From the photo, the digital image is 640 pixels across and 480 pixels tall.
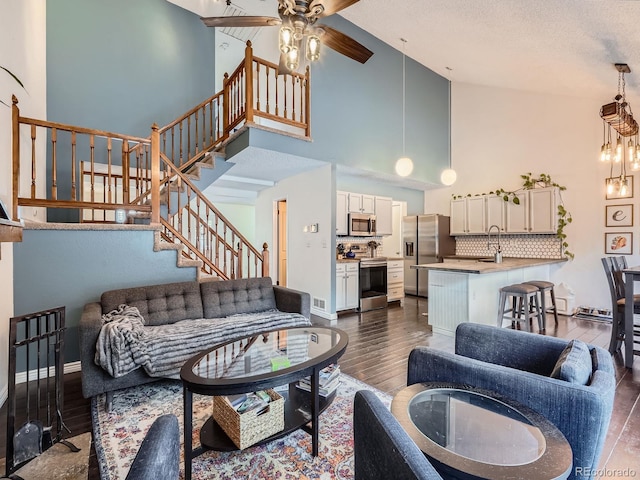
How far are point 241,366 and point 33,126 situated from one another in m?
3.09

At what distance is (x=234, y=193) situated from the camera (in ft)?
23.5

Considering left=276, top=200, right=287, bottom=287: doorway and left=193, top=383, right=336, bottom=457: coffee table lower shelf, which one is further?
left=276, top=200, right=287, bottom=287: doorway

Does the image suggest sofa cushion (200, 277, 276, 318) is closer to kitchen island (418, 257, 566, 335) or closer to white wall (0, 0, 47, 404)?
white wall (0, 0, 47, 404)

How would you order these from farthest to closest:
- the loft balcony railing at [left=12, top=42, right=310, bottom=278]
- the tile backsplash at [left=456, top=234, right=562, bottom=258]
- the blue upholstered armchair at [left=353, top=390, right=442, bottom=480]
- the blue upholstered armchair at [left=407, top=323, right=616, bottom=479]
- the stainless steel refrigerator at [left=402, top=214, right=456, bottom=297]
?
1. the stainless steel refrigerator at [left=402, top=214, right=456, bottom=297]
2. the tile backsplash at [left=456, top=234, right=562, bottom=258]
3. the loft balcony railing at [left=12, top=42, right=310, bottom=278]
4. the blue upholstered armchair at [left=407, top=323, right=616, bottom=479]
5. the blue upholstered armchair at [left=353, top=390, right=442, bottom=480]

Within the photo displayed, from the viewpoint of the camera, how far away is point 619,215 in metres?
4.82

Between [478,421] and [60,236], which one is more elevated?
[60,236]

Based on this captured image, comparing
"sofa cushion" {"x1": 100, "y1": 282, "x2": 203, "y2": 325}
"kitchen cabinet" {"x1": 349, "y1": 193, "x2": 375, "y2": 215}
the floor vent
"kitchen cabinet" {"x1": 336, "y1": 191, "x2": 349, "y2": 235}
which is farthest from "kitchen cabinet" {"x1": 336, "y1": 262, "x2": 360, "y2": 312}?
"sofa cushion" {"x1": 100, "y1": 282, "x2": 203, "y2": 325}

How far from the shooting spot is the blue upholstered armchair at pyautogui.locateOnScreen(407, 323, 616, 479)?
120cm

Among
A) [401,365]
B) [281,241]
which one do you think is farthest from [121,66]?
[401,365]

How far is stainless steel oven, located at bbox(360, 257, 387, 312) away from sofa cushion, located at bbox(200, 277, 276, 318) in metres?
2.18

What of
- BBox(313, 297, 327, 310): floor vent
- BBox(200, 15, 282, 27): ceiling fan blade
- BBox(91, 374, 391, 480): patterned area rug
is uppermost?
BBox(200, 15, 282, 27): ceiling fan blade

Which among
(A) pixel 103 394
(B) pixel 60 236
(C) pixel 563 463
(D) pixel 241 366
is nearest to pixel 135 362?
(A) pixel 103 394

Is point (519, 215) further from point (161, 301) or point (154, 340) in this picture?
point (154, 340)

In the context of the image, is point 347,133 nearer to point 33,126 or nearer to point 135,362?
point 33,126
